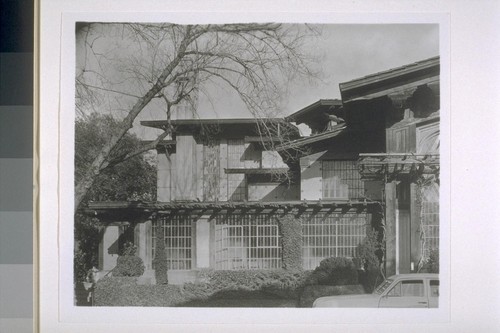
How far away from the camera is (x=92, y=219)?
2176 millimetres

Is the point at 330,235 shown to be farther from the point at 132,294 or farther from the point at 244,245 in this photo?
the point at 132,294

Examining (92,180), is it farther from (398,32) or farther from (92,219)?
Result: (398,32)

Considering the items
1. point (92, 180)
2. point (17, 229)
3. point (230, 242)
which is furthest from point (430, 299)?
point (17, 229)

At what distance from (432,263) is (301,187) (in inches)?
17.7

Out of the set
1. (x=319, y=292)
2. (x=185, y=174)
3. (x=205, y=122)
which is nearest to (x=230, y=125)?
(x=205, y=122)

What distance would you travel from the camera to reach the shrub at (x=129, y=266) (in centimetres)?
218

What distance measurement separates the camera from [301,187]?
218cm

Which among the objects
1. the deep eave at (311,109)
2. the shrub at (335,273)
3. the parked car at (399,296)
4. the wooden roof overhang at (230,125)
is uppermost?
the deep eave at (311,109)

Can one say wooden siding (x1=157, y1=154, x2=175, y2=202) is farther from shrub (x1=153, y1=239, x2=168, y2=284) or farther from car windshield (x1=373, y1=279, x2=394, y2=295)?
car windshield (x1=373, y1=279, x2=394, y2=295)

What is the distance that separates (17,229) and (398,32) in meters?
1.28

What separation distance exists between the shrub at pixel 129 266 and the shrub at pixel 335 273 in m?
0.51

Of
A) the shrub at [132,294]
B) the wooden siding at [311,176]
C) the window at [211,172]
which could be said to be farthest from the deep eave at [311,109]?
the shrub at [132,294]

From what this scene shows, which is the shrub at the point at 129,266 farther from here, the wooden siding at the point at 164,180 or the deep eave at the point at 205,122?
the deep eave at the point at 205,122

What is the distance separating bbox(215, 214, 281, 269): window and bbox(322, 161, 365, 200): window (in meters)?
0.20
